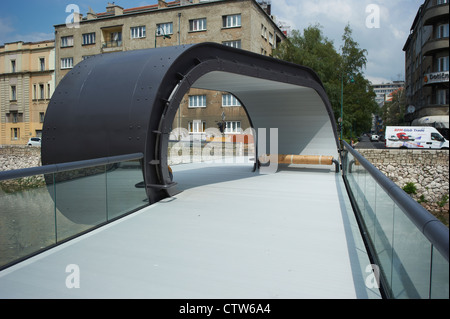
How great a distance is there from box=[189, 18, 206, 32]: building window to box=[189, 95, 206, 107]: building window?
7124 millimetres

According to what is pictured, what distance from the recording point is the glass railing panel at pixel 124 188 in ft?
21.6

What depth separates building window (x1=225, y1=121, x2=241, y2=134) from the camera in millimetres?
42906

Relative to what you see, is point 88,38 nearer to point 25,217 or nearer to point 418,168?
point 418,168

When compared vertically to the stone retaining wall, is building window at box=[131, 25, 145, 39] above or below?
above

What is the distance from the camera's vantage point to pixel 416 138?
35531 mm

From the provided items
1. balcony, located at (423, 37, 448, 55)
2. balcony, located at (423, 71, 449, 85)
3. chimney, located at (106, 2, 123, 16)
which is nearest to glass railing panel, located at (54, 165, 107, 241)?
balcony, located at (423, 37, 448, 55)

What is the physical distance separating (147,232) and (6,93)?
56.4 meters

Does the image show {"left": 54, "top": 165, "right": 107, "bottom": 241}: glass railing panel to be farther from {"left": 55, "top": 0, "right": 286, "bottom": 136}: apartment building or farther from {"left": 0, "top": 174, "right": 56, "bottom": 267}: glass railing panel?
{"left": 55, "top": 0, "right": 286, "bottom": 136}: apartment building

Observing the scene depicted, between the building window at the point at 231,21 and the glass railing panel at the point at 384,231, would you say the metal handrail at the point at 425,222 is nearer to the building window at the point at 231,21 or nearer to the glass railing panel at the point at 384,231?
the glass railing panel at the point at 384,231

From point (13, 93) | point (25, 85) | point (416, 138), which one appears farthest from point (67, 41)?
point (416, 138)

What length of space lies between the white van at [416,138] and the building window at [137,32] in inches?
1155

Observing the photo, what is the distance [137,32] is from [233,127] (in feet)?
54.3
